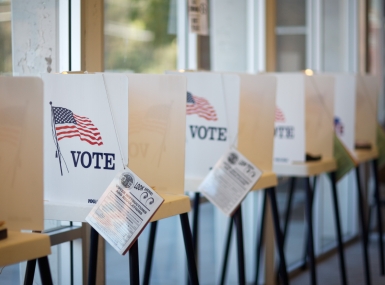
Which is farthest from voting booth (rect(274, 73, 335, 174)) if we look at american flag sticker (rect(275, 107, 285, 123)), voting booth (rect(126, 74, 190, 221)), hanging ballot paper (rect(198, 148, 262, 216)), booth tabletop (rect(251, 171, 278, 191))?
voting booth (rect(126, 74, 190, 221))

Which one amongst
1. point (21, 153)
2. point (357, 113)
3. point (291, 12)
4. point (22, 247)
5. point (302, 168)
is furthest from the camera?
point (291, 12)

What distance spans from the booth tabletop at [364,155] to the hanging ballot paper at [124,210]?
Answer: 5.78 feet

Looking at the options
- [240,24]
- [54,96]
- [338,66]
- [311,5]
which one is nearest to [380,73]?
[338,66]

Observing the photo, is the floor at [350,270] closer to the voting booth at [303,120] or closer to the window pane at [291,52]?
the voting booth at [303,120]

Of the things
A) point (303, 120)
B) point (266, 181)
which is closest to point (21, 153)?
point (266, 181)

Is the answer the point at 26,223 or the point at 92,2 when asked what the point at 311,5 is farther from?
the point at 26,223

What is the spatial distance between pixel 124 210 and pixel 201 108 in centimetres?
72

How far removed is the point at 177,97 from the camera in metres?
1.79

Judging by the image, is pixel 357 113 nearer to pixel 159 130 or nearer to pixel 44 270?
pixel 159 130

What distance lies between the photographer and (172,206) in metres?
1.67

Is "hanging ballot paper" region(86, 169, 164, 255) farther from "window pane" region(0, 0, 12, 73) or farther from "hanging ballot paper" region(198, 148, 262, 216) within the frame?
"window pane" region(0, 0, 12, 73)

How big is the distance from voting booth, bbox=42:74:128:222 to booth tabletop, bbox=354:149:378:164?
1718 mm

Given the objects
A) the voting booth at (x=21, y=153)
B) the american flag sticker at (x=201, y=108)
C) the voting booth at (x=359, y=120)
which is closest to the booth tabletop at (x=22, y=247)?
the voting booth at (x=21, y=153)

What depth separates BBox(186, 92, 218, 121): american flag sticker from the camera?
215cm
